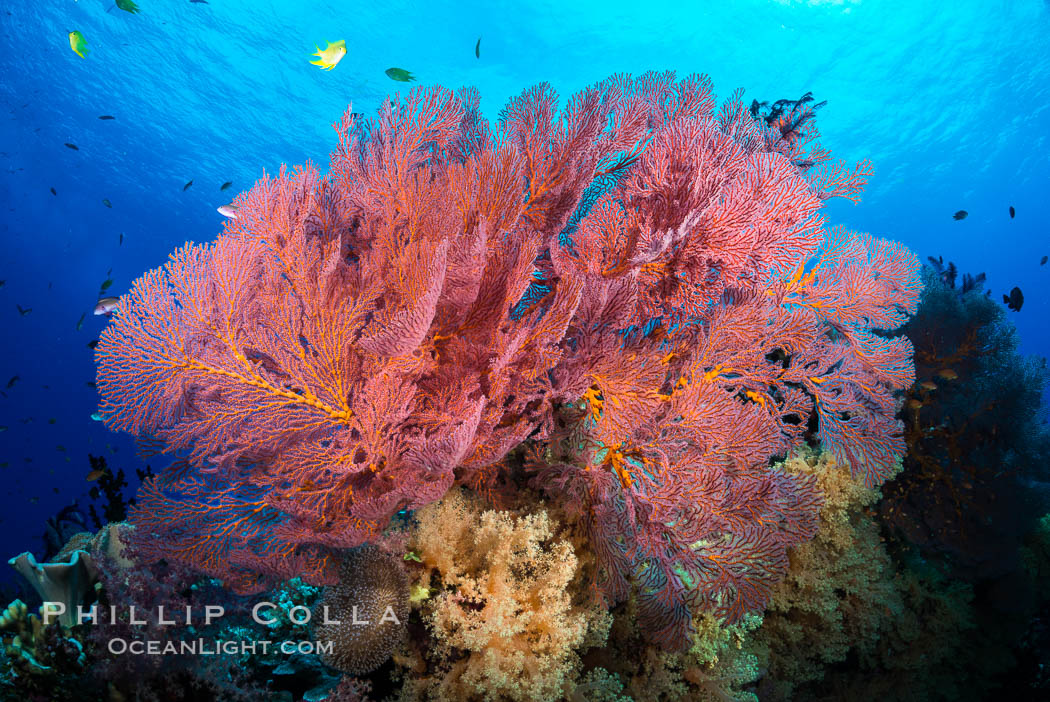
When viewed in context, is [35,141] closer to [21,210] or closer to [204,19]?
[21,210]

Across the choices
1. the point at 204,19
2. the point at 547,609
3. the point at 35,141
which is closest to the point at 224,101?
the point at 204,19

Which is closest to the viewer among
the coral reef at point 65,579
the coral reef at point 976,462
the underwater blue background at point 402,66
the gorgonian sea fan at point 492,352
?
the gorgonian sea fan at point 492,352

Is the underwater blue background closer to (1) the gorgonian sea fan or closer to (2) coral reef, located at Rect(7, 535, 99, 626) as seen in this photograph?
(2) coral reef, located at Rect(7, 535, 99, 626)

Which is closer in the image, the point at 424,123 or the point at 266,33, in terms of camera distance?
Result: the point at 424,123

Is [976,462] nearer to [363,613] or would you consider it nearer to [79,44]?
[363,613]

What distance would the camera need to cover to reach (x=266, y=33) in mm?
21672

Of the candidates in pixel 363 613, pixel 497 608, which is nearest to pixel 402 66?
pixel 363 613

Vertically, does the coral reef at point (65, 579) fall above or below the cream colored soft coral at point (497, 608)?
above

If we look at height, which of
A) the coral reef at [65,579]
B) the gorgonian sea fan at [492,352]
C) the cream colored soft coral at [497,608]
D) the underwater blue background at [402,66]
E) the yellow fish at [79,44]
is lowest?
the cream colored soft coral at [497,608]

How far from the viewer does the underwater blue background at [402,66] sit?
21.3 m

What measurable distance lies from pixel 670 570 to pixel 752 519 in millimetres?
635

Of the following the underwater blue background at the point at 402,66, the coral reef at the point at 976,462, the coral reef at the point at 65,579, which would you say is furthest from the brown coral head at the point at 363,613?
the underwater blue background at the point at 402,66

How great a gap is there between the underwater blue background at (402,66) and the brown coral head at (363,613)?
19712mm

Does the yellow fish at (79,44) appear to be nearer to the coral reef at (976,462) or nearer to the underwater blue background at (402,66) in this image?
the coral reef at (976,462)
